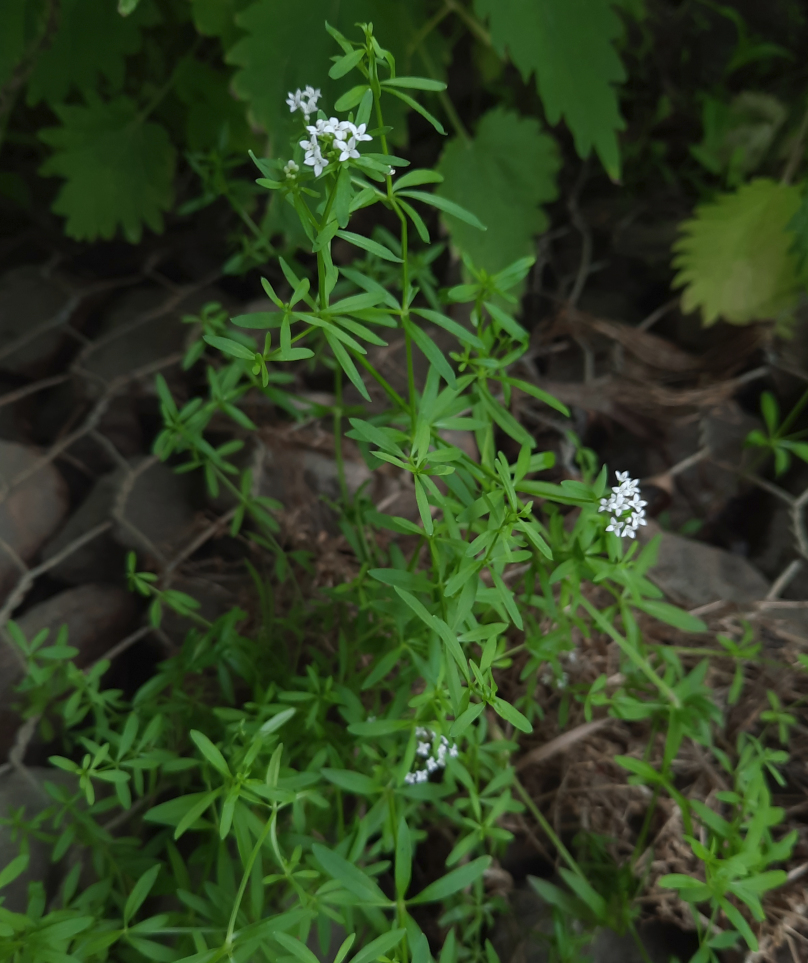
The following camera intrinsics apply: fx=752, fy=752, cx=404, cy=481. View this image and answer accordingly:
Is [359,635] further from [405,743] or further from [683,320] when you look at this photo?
[683,320]

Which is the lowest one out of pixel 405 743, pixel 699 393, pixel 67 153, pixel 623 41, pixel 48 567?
pixel 699 393

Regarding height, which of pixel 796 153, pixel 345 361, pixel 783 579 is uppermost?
pixel 345 361

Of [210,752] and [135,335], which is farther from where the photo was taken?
[135,335]

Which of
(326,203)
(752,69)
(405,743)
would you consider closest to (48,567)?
(405,743)

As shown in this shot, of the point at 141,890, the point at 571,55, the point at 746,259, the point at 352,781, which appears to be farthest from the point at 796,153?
the point at 141,890

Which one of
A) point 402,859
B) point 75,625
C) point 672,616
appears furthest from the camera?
point 75,625

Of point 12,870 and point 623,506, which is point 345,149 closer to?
point 623,506
